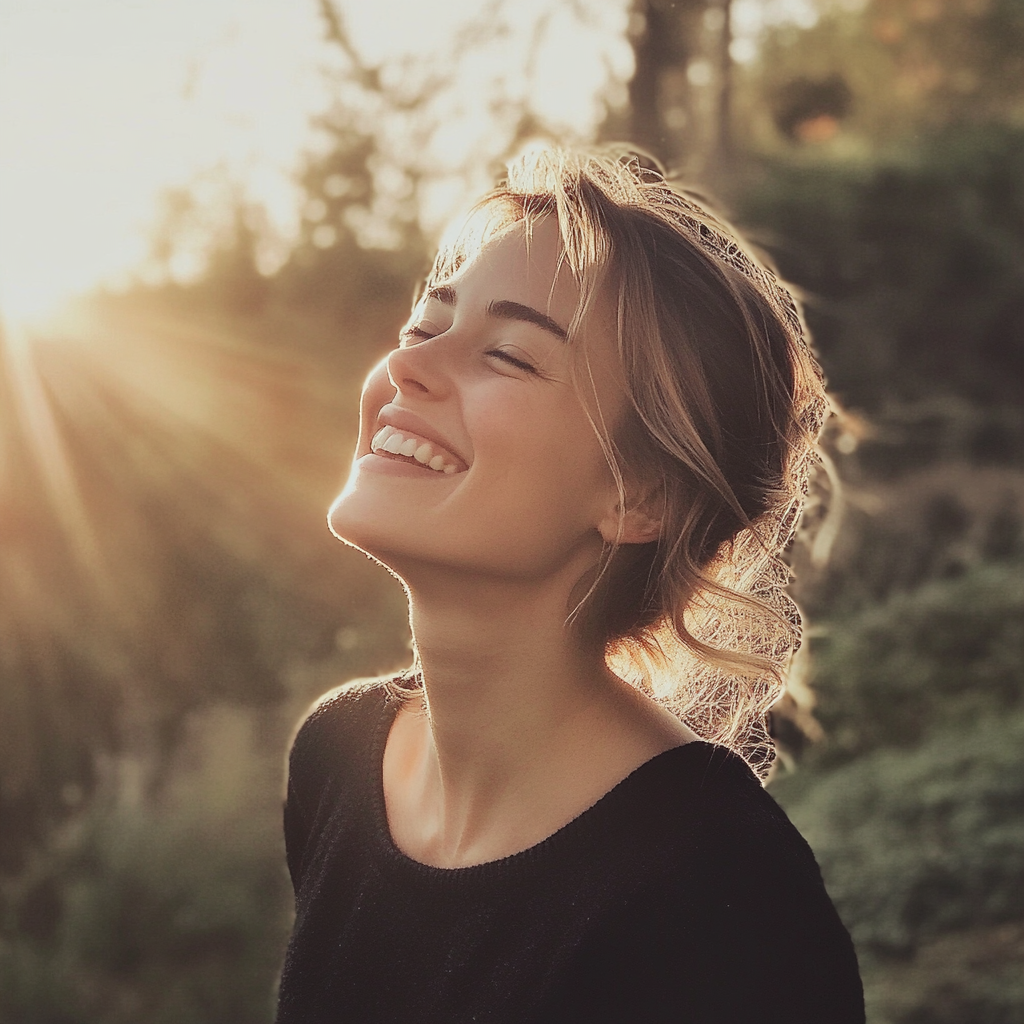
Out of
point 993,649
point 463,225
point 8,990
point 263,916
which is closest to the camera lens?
point 463,225

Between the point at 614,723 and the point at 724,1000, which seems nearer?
the point at 724,1000

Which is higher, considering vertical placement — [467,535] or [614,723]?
[467,535]

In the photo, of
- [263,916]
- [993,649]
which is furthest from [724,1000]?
[993,649]

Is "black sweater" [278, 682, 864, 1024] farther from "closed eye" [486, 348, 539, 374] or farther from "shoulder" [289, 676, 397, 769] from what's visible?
"closed eye" [486, 348, 539, 374]

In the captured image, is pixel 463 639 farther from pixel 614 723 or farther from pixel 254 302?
A: pixel 254 302

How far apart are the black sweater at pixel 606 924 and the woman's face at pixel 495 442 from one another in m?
0.39

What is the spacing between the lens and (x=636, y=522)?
1773 mm

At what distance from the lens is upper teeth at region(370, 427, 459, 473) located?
168 centimetres

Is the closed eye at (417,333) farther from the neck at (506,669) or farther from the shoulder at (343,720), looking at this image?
the shoulder at (343,720)

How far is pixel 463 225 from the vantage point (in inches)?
81.0

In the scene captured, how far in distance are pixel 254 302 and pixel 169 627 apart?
7.45 feet

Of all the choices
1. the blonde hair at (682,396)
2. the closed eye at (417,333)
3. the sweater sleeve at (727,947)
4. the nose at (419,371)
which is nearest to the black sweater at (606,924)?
the sweater sleeve at (727,947)

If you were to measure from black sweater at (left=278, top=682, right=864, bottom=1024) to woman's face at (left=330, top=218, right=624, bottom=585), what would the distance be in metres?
0.39

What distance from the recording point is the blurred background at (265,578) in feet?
13.5
